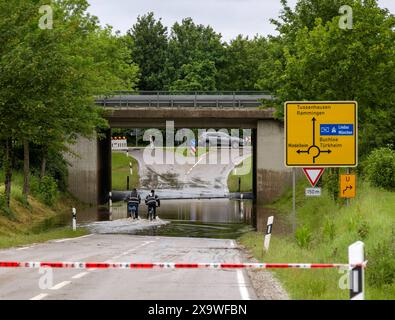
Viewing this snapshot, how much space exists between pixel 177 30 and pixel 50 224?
8073 centimetres

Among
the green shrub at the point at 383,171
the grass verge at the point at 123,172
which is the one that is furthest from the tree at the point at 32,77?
the grass verge at the point at 123,172

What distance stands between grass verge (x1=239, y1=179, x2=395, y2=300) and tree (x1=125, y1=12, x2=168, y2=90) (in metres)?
75.4

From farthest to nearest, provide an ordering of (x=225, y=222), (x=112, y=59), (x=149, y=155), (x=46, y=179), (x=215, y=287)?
(x=149, y=155) < (x=112, y=59) < (x=46, y=179) < (x=225, y=222) < (x=215, y=287)

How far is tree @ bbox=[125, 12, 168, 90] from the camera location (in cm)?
10406

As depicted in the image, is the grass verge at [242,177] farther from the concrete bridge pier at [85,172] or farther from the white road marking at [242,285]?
the white road marking at [242,285]

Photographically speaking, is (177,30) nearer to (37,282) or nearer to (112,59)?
(112,59)

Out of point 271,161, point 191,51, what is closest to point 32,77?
point 271,161

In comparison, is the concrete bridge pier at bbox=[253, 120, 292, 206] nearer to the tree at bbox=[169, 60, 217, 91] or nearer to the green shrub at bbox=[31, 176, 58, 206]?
the green shrub at bbox=[31, 176, 58, 206]

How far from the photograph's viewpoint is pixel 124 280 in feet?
41.5

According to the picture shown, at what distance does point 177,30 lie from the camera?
112m

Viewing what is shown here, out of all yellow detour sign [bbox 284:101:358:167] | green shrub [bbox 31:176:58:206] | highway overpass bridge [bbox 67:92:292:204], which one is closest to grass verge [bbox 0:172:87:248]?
green shrub [bbox 31:176:58:206]

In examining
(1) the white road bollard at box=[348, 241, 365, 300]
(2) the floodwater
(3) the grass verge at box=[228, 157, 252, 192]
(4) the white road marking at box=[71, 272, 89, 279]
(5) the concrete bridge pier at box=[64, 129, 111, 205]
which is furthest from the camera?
(3) the grass verge at box=[228, 157, 252, 192]

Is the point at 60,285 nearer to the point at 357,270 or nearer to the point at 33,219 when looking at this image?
the point at 357,270
